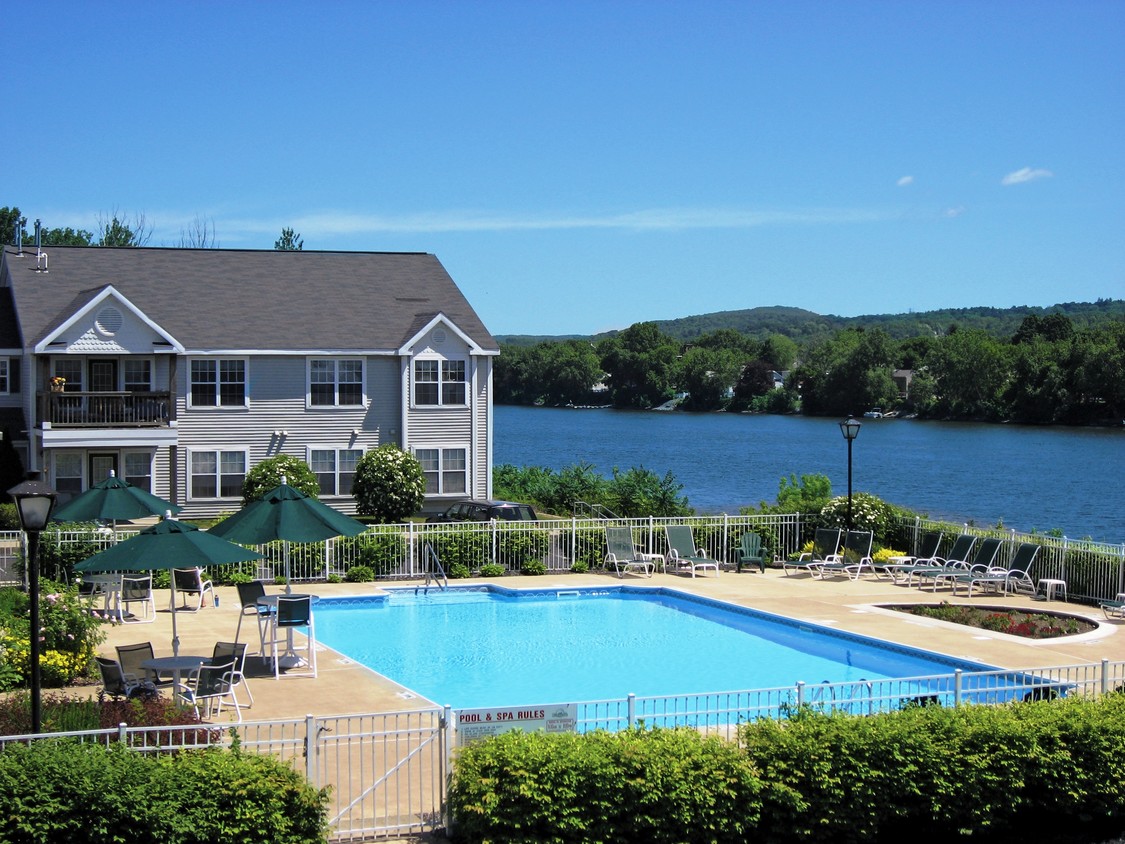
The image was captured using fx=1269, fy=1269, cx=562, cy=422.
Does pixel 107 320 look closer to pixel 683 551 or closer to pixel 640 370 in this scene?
pixel 683 551

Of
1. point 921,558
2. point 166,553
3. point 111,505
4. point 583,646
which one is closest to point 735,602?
point 583,646

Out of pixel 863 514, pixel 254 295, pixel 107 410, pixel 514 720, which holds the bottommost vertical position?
pixel 514 720

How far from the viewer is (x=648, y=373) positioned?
18675cm

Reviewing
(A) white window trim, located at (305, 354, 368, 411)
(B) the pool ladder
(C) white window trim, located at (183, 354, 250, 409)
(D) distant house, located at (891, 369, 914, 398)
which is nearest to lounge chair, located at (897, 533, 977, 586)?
(B) the pool ladder

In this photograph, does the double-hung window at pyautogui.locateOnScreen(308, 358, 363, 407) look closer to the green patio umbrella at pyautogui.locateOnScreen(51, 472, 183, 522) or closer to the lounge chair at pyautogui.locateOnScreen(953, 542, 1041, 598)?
the green patio umbrella at pyautogui.locateOnScreen(51, 472, 183, 522)

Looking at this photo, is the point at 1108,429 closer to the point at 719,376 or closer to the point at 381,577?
the point at 719,376

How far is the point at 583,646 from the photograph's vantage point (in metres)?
21.9

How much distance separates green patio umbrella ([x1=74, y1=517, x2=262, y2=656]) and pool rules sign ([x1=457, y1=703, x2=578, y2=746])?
16.4ft

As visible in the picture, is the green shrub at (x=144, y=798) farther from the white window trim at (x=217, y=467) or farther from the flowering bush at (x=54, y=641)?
the white window trim at (x=217, y=467)

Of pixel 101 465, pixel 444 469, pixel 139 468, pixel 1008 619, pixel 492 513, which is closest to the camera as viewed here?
pixel 1008 619

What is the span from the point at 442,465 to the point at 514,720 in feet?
88.5

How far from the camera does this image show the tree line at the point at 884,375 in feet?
384

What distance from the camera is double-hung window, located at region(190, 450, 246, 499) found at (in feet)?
119

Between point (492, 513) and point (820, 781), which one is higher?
point (492, 513)
